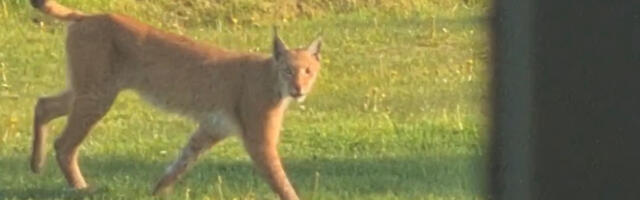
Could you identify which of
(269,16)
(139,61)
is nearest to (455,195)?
(139,61)

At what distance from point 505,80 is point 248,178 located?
5.18 meters

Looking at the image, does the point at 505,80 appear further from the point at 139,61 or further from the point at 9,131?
the point at 9,131

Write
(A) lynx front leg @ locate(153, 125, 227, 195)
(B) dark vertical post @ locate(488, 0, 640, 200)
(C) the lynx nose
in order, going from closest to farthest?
(B) dark vertical post @ locate(488, 0, 640, 200)
(C) the lynx nose
(A) lynx front leg @ locate(153, 125, 227, 195)

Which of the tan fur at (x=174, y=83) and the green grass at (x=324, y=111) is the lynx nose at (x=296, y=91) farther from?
the green grass at (x=324, y=111)

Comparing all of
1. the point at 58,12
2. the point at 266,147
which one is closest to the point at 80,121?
the point at 58,12

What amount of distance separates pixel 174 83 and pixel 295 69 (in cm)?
76

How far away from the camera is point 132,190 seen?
6.82m

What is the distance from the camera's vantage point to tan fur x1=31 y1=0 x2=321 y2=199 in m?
6.96

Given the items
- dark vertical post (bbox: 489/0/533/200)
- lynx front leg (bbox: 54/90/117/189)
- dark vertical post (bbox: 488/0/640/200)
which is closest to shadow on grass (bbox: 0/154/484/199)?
lynx front leg (bbox: 54/90/117/189)

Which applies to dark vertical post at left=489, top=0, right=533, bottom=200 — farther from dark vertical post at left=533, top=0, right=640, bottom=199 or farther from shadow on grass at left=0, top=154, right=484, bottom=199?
shadow on grass at left=0, top=154, right=484, bottom=199

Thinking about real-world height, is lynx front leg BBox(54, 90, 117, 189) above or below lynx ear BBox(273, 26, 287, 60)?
below

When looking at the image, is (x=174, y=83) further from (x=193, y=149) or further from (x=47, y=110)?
(x=47, y=110)

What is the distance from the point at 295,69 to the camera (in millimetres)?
6832

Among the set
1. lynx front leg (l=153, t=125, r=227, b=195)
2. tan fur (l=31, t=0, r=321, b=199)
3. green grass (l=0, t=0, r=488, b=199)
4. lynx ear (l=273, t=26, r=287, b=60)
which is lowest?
green grass (l=0, t=0, r=488, b=199)
